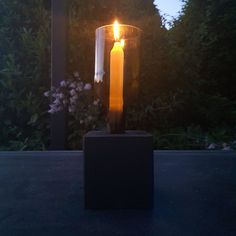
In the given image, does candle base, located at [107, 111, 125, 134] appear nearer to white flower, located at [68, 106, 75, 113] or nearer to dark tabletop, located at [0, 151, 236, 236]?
dark tabletop, located at [0, 151, 236, 236]

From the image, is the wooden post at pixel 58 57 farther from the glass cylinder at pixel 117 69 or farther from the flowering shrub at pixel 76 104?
the glass cylinder at pixel 117 69

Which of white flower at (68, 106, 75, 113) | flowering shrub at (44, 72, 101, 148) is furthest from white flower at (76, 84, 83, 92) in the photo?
white flower at (68, 106, 75, 113)

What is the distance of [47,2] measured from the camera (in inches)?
97.0

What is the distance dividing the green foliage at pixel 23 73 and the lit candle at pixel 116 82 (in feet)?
5.10

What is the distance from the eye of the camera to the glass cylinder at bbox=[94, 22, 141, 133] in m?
0.86

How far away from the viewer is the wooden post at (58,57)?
1.90 metres

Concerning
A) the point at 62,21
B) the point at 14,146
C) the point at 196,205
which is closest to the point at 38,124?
the point at 14,146

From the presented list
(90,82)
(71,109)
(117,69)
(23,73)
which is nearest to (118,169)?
(117,69)

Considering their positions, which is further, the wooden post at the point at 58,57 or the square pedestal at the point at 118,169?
the wooden post at the point at 58,57

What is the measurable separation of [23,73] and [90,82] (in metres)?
0.45

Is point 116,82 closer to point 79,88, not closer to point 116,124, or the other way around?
point 116,124

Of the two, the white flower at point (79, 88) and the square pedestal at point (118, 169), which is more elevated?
the white flower at point (79, 88)

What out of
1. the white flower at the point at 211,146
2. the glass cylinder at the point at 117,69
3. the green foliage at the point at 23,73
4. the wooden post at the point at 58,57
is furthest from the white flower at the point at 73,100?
the glass cylinder at the point at 117,69

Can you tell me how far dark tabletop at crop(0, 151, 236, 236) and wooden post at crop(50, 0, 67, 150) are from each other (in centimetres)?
68
